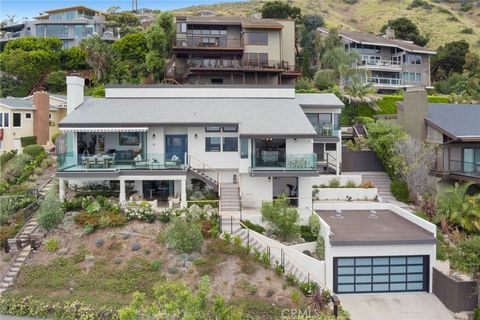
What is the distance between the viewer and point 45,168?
115 feet

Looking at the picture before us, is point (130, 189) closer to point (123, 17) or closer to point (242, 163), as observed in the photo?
point (242, 163)

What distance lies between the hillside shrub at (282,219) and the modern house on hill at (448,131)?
40.8 feet

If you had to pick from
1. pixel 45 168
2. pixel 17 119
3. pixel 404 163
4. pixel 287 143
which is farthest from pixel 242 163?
pixel 17 119

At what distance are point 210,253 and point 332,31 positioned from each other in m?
50.8

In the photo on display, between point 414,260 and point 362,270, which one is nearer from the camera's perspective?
point 362,270

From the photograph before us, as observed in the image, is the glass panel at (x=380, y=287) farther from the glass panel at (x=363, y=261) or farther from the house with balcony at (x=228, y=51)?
the house with balcony at (x=228, y=51)

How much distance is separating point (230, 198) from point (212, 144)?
4.43m

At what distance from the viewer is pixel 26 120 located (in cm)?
4078

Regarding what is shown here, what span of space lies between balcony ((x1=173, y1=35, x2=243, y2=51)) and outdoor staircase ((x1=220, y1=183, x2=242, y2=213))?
87.9 ft

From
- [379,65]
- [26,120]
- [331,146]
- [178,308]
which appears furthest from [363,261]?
[379,65]

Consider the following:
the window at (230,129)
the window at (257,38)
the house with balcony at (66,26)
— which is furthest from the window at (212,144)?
the house with balcony at (66,26)

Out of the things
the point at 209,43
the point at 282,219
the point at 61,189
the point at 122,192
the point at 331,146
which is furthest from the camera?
the point at 209,43

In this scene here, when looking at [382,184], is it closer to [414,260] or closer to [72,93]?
[414,260]

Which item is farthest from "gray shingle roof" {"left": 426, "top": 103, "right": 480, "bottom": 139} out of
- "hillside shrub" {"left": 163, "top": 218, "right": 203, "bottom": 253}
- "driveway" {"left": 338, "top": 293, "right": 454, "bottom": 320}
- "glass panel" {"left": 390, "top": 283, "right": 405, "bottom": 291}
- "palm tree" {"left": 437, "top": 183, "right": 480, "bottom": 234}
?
"hillside shrub" {"left": 163, "top": 218, "right": 203, "bottom": 253}
